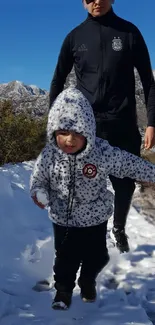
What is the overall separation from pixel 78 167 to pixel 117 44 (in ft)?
4.02

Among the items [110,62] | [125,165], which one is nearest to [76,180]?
[125,165]

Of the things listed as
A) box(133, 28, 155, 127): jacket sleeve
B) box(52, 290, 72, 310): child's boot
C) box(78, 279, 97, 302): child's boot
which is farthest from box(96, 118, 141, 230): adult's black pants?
box(52, 290, 72, 310): child's boot

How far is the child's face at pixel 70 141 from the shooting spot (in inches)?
97.2

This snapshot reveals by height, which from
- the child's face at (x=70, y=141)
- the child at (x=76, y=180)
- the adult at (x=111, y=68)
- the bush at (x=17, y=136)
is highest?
the adult at (x=111, y=68)

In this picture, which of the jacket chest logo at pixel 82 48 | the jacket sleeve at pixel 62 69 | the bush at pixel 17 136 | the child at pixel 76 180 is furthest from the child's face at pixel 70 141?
the bush at pixel 17 136

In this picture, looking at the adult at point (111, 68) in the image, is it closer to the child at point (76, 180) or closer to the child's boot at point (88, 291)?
the child at point (76, 180)

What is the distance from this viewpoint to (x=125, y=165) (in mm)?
2557

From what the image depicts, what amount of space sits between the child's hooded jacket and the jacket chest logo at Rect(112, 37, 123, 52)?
2.72ft

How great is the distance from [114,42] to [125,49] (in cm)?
10

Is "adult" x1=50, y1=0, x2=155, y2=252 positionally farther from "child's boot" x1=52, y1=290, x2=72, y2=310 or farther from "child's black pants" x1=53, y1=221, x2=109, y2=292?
"child's boot" x1=52, y1=290, x2=72, y2=310

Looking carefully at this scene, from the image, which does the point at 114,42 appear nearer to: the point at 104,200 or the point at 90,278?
the point at 104,200

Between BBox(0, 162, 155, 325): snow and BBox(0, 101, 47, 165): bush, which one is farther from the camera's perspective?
BBox(0, 101, 47, 165): bush

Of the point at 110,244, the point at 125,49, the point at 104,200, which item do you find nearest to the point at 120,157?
the point at 104,200

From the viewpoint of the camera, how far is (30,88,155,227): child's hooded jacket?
247 centimetres
